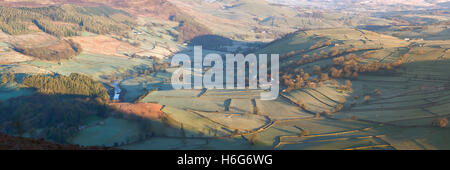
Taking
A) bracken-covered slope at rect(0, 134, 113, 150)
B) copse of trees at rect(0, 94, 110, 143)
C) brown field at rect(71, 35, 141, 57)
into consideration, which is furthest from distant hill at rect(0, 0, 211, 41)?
bracken-covered slope at rect(0, 134, 113, 150)

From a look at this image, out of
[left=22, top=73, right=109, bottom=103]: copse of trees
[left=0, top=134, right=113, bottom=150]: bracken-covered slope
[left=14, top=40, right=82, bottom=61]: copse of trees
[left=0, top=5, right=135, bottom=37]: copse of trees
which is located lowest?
[left=22, top=73, right=109, bottom=103]: copse of trees

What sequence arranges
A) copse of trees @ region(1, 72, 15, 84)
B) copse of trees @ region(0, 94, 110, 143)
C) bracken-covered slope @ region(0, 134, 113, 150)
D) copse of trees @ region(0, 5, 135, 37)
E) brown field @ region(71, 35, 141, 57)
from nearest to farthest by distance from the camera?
bracken-covered slope @ region(0, 134, 113, 150) < copse of trees @ region(0, 94, 110, 143) < copse of trees @ region(1, 72, 15, 84) < copse of trees @ region(0, 5, 135, 37) < brown field @ region(71, 35, 141, 57)

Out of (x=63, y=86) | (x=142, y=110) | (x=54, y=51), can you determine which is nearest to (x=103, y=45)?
(x=54, y=51)

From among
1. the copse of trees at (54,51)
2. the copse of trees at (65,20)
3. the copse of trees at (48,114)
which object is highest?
the copse of trees at (65,20)

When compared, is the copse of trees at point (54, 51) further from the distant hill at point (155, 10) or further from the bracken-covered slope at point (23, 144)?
the bracken-covered slope at point (23, 144)

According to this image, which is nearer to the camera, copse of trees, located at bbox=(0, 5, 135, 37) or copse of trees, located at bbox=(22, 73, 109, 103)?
copse of trees, located at bbox=(22, 73, 109, 103)

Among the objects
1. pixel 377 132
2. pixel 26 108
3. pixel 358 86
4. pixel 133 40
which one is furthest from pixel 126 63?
pixel 377 132

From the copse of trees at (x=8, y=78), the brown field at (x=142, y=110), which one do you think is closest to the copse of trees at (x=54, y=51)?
the copse of trees at (x=8, y=78)

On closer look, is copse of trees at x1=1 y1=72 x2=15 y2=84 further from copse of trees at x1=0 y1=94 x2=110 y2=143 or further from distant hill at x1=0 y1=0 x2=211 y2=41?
distant hill at x1=0 y1=0 x2=211 y2=41
